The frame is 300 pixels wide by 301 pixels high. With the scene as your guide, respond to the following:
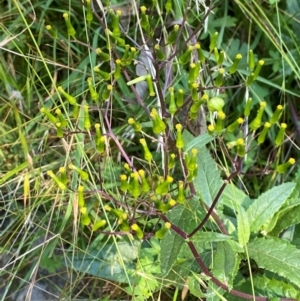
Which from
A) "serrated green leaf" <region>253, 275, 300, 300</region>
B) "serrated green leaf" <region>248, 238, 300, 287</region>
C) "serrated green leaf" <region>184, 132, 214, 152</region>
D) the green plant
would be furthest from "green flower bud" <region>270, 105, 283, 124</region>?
"serrated green leaf" <region>253, 275, 300, 300</region>

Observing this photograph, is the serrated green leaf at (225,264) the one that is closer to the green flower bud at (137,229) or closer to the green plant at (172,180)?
the green plant at (172,180)

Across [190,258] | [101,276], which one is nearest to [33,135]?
[101,276]

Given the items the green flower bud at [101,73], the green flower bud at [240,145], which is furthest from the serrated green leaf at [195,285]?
the green flower bud at [101,73]

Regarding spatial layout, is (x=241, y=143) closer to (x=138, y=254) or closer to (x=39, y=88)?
(x=138, y=254)

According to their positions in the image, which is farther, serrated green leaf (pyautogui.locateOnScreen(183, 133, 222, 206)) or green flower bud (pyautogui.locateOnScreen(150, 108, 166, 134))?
serrated green leaf (pyautogui.locateOnScreen(183, 133, 222, 206))

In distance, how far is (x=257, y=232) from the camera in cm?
142

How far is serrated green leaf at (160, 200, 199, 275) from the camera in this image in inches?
47.0

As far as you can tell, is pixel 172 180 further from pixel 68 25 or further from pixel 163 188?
pixel 68 25

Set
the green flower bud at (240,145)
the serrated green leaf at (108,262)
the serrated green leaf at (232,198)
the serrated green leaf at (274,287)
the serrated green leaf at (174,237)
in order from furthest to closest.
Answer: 1. the serrated green leaf at (108,262)
2. the serrated green leaf at (232,198)
3. the serrated green leaf at (274,287)
4. the serrated green leaf at (174,237)
5. the green flower bud at (240,145)

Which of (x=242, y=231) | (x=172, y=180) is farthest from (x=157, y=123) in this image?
(x=242, y=231)

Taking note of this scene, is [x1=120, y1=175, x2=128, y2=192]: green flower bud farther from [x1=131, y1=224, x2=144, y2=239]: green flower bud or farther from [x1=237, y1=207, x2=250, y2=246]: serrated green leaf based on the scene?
[x1=237, y1=207, x2=250, y2=246]: serrated green leaf

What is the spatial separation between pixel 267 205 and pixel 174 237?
0.81 feet

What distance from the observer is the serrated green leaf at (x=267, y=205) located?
131 cm

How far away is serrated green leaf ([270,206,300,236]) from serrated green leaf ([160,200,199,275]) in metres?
0.25
